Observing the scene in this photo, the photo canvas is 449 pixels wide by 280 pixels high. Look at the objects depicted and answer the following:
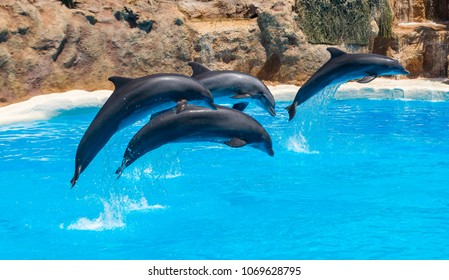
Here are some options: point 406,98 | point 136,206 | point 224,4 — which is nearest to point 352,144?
point 136,206

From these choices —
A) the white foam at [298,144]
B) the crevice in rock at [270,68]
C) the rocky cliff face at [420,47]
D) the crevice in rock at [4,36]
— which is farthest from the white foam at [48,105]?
the rocky cliff face at [420,47]

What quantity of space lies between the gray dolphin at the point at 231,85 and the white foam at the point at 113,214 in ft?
4.61

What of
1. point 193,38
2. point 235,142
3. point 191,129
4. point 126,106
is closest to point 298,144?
point 235,142

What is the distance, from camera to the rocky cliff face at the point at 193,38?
13.6 meters

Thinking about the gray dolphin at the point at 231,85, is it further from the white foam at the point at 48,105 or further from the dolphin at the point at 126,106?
the white foam at the point at 48,105

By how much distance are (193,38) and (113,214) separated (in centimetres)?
1034

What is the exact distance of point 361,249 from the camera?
525 cm

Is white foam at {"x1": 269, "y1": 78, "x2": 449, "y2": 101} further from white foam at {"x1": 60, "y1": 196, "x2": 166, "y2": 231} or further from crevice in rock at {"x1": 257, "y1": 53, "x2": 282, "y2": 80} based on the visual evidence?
white foam at {"x1": 60, "y1": 196, "x2": 166, "y2": 231}

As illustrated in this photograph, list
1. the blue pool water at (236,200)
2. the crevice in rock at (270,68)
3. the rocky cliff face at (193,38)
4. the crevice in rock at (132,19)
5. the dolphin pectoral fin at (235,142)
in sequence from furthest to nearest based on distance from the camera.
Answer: the crevice in rock at (270,68), the crevice in rock at (132,19), the rocky cliff face at (193,38), the dolphin pectoral fin at (235,142), the blue pool water at (236,200)

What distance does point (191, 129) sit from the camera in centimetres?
585

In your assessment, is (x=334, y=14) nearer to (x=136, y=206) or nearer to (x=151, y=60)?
(x=151, y=60)

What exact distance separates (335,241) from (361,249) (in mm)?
265

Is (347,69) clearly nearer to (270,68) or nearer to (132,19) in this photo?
(132,19)

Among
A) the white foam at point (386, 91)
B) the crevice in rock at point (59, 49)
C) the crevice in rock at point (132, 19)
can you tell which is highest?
the crevice in rock at point (132, 19)
